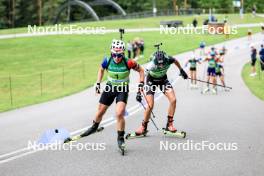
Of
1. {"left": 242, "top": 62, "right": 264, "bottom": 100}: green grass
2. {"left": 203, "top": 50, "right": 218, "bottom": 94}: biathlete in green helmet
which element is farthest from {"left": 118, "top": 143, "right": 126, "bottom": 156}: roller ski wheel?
{"left": 203, "top": 50, "right": 218, "bottom": 94}: biathlete in green helmet

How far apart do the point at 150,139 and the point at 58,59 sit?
33.3m

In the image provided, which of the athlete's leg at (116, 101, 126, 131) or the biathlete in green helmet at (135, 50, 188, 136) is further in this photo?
the biathlete in green helmet at (135, 50, 188, 136)

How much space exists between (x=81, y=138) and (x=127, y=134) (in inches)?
40.8

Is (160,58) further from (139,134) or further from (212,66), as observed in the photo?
(212,66)

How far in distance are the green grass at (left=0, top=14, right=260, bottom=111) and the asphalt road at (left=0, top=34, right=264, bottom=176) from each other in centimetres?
679

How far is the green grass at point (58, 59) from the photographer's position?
28.0 meters

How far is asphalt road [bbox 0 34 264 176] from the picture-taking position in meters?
8.34

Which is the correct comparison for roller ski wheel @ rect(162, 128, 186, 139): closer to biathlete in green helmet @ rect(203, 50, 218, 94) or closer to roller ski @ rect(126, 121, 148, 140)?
roller ski @ rect(126, 121, 148, 140)

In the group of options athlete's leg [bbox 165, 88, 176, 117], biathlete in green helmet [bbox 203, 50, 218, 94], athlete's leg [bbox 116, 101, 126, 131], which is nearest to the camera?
athlete's leg [bbox 116, 101, 126, 131]

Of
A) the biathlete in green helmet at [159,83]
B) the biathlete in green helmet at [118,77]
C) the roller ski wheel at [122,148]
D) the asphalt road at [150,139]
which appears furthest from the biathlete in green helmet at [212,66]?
the roller ski wheel at [122,148]

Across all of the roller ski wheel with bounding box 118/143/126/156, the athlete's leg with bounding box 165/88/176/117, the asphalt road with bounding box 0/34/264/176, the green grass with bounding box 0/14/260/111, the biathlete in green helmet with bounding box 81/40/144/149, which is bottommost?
the green grass with bounding box 0/14/260/111

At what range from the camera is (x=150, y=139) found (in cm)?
1092

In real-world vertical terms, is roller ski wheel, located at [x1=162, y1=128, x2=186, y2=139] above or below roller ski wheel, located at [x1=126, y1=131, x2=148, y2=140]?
above

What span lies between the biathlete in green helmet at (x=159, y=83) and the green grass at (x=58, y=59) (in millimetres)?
11068
